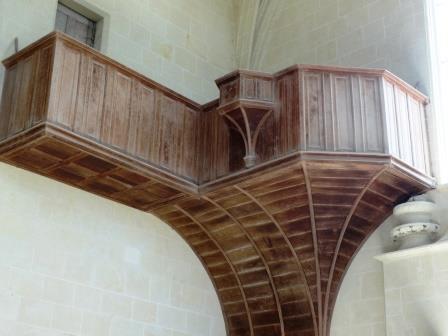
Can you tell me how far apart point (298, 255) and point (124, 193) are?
281 cm

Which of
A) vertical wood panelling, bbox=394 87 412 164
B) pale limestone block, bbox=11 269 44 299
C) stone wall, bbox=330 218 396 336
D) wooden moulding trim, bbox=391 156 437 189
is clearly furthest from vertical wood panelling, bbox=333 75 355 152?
pale limestone block, bbox=11 269 44 299

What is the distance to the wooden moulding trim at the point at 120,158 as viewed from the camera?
31.6 ft

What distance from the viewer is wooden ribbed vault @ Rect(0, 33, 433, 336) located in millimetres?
10023

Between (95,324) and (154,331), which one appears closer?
(95,324)

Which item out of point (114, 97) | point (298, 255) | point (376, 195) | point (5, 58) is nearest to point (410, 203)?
point (376, 195)

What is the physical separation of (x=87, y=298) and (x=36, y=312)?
0.88m

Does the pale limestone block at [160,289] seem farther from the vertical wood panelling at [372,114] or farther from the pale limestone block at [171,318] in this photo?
the vertical wood panelling at [372,114]

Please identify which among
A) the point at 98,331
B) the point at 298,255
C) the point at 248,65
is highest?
the point at 248,65

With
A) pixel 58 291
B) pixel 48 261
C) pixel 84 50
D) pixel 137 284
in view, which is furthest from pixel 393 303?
pixel 84 50

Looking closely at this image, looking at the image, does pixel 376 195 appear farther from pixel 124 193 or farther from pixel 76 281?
pixel 76 281

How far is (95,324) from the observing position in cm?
1083

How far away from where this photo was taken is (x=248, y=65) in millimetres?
14461

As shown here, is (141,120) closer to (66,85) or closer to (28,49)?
(66,85)

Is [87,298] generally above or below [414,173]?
below
